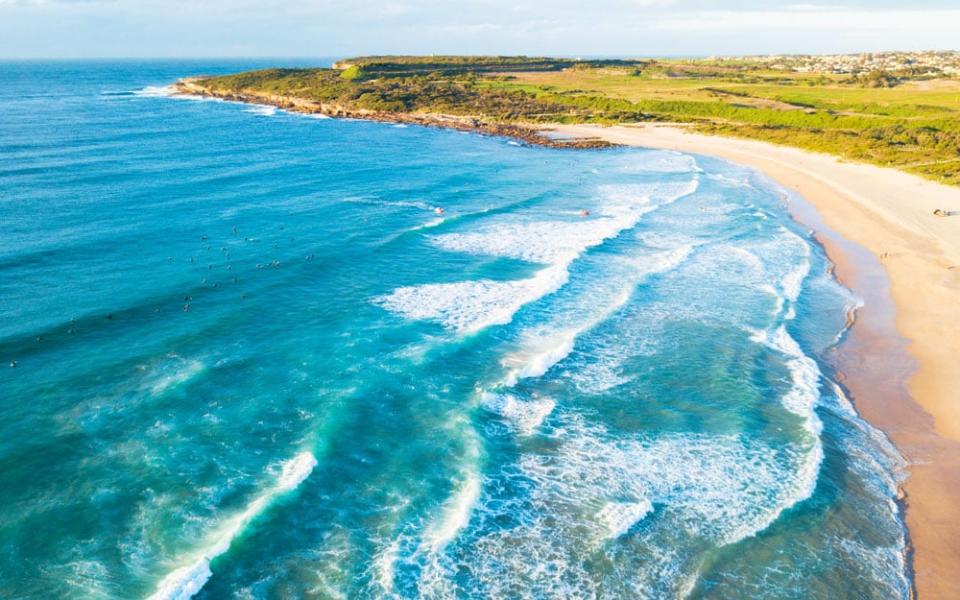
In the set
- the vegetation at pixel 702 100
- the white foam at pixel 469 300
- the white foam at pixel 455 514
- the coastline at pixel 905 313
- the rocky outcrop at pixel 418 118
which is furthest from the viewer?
the rocky outcrop at pixel 418 118

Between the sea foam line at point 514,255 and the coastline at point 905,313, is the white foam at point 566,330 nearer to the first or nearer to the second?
the sea foam line at point 514,255

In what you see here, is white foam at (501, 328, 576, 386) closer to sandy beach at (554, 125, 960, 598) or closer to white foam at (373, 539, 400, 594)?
white foam at (373, 539, 400, 594)

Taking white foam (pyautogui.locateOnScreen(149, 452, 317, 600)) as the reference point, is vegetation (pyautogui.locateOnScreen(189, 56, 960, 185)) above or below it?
above

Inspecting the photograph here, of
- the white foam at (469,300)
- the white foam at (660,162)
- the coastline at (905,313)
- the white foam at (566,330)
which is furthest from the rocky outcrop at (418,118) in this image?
the white foam at (469,300)

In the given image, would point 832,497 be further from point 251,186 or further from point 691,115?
point 691,115

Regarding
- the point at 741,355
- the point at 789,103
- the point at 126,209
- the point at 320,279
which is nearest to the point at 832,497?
the point at 741,355

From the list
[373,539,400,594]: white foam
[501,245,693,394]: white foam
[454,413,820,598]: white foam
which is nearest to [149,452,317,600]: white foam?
[373,539,400,594]: white foam

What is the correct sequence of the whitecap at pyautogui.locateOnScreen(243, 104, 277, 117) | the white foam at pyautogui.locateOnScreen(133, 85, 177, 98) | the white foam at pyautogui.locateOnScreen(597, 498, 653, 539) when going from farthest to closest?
the white foam at pyautogui.locateOnScreen(133, 85, 177, 98) < the whitecap at pyautogui.locateOnScreen(243, 104, 277, 117) < the white foam at pyautogui.locateOnScreen(597, 498, 653, 539)
